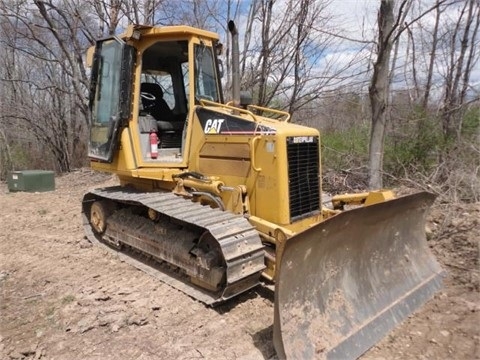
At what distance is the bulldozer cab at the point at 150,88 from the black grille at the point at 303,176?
1315mm

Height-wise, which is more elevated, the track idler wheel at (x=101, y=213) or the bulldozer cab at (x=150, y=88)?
the bulldozer cab at (x=150, y=88)

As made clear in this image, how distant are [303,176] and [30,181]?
7989 mm

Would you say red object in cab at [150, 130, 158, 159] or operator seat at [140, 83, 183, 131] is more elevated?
operator seat at [140, 83, 183, 131]

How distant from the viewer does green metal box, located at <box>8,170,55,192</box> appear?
10047 mm

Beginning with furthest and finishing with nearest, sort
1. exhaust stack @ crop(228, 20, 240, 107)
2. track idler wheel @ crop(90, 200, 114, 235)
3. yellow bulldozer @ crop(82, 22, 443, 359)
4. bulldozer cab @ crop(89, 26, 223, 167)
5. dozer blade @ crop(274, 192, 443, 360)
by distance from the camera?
track idler wheel @ crop(90, 200, 114, 235)
bulldozer cab @ crop(89, 26, 223, 167)
exhaust stack @ crop(228, 20, 240, 107)
yellow bulldozer @ crop(82, 22, 443, 359)
dozer blade @ crop(274, 192, 443, 360)

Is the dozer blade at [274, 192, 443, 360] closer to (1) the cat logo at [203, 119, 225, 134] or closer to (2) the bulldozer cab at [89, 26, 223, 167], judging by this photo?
(1) the cat logo at [203, 119, 225, 134]

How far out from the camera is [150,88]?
5.48m

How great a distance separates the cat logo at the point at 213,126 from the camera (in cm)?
454

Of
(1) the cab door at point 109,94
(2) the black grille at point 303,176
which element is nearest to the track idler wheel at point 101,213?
(1) the cab door at point 109,94

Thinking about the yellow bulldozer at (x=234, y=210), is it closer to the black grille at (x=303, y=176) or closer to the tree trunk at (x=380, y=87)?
the black grille at (x=303, y=176)

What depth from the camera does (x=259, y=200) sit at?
4.27m

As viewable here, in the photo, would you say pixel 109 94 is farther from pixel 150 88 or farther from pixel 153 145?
pixel 153 145

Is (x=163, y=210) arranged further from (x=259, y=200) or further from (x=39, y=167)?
(x=39, y=167)

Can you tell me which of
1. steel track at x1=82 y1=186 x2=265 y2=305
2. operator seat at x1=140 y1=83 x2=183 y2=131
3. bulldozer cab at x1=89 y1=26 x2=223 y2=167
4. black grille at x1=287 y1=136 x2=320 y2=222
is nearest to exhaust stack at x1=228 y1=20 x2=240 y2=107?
bulldozer cab at x1=89 y1=26 x2=223 y2=167
